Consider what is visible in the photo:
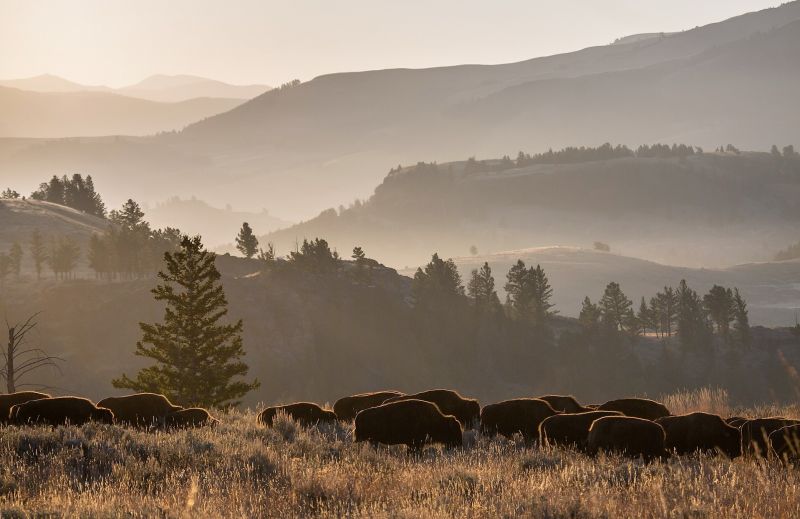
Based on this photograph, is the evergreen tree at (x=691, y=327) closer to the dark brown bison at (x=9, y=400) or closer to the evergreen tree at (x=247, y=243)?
the evergreen tree at (x=247, y=243)

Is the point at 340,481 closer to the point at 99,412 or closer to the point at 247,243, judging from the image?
the point at 99,412

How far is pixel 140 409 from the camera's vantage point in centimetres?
2002

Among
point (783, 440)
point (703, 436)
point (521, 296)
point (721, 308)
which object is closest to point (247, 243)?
point (521, 296)

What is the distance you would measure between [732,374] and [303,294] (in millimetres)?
70827

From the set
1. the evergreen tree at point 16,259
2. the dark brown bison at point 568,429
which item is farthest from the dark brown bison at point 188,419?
the evergreen tree at point 16,259

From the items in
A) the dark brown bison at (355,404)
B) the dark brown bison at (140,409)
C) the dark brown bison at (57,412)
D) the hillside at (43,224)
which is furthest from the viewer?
the hillside at (43,224)

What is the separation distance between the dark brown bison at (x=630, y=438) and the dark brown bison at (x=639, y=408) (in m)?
4.04

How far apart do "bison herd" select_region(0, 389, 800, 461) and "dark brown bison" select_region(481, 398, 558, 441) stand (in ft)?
0.08

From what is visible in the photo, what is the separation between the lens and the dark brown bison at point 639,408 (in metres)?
19.7

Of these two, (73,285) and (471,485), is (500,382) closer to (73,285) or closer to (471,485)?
(73,285)

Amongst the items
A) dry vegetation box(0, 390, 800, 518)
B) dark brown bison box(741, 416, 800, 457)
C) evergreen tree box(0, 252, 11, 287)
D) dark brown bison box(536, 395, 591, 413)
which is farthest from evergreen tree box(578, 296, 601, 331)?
dry vegetation box(0, 390, 800, 518)

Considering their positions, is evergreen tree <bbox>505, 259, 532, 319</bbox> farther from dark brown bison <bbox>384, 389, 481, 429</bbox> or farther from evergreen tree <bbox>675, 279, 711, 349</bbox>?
dark brown bison <bbox>384, 389, 481, 429</bbox>

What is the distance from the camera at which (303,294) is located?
133 m

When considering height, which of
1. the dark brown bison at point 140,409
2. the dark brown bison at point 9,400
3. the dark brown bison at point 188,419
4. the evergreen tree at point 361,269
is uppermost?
the evergreen tree at point 361,269
